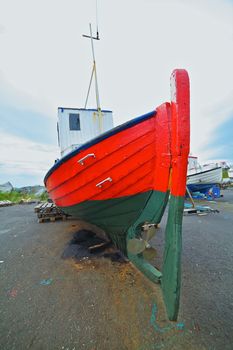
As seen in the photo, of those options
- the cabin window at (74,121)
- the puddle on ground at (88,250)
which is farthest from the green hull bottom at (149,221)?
the cabin window at (74,121)

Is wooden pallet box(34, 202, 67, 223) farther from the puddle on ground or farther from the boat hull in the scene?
the boat hull

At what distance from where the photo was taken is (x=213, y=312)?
138 centimetres

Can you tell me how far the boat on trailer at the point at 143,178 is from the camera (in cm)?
118

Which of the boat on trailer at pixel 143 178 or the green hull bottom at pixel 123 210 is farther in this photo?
the green hull bottom at pixel 123 210

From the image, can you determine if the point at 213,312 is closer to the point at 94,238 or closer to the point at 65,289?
the point at 65,289

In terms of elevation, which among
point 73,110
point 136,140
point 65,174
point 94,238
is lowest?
point 94,238

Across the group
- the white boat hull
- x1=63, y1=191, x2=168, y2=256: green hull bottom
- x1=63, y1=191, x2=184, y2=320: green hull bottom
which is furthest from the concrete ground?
the white boat hull

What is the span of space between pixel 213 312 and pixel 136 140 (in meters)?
1.75

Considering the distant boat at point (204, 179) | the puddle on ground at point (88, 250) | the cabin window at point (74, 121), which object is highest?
the cabin window at point (74, 121)

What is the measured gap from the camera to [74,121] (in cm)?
436

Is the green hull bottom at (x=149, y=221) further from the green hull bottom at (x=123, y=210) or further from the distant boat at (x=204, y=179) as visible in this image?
the distant boat at (x=204, y=179)

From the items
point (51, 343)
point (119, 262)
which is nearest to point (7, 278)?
point (51, 343)

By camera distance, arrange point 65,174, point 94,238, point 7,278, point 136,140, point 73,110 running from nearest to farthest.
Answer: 1. point 136,140
2. point 7,278
3. point 65,174
4. point 94,238
5. point 73,110

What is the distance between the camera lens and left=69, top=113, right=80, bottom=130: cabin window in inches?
170
